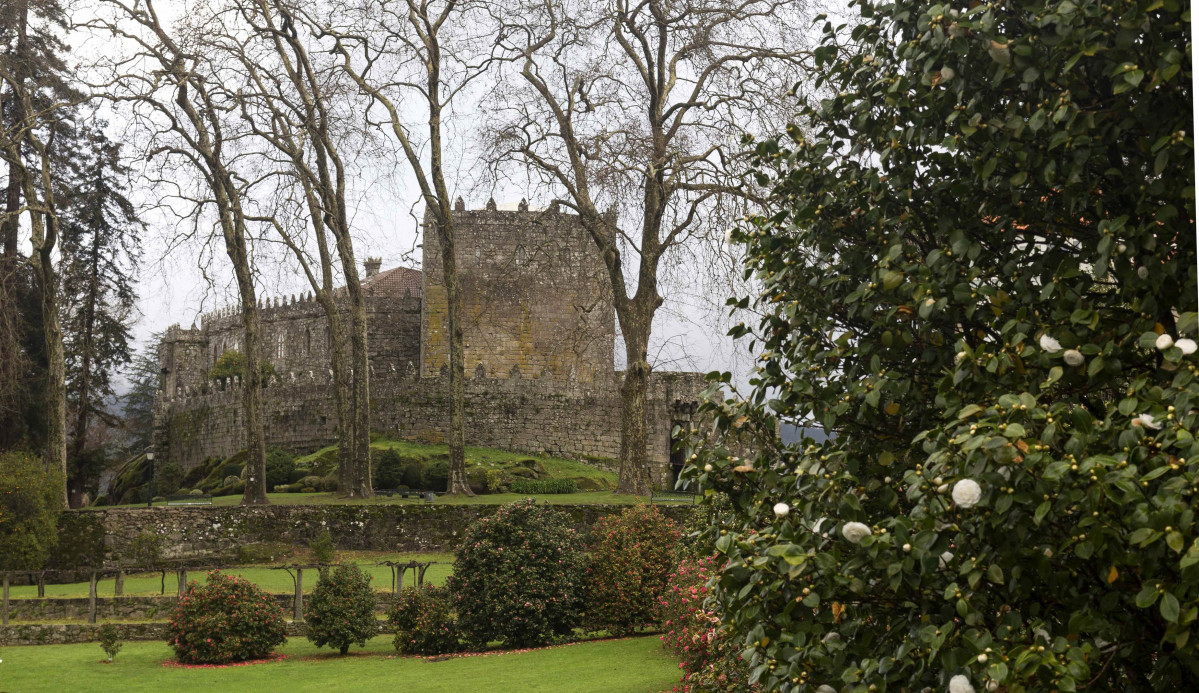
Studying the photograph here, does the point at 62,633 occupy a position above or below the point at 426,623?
below

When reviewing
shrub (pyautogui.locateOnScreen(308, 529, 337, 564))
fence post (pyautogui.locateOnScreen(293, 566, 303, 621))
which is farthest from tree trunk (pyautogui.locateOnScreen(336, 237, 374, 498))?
fence post (pyautogui.locateOnScreen(293, 566, 303, 621))

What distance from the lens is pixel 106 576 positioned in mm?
22703

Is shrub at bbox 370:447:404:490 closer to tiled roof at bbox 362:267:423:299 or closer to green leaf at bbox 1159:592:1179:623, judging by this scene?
tiled roof at bbox 362:267:423:299

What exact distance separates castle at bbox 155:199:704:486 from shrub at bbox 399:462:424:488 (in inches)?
149

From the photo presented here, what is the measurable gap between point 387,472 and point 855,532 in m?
26.6

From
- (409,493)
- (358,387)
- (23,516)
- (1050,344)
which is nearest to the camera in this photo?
(1050,344)

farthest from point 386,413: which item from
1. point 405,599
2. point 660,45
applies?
point 405,599

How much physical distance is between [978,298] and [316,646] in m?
14.2

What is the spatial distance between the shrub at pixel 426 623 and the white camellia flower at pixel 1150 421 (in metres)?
13.3

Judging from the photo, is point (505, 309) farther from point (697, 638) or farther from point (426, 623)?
point (697, 638)

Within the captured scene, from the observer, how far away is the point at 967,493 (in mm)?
3209

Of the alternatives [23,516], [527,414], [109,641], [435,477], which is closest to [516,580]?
[109,641]

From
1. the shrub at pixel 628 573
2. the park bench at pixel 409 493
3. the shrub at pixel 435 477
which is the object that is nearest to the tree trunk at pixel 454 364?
the park bench at pixel 409 493

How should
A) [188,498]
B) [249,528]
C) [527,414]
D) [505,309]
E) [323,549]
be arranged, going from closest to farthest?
[323,549], [249,528], [188,498], [527,414], [505,309]
